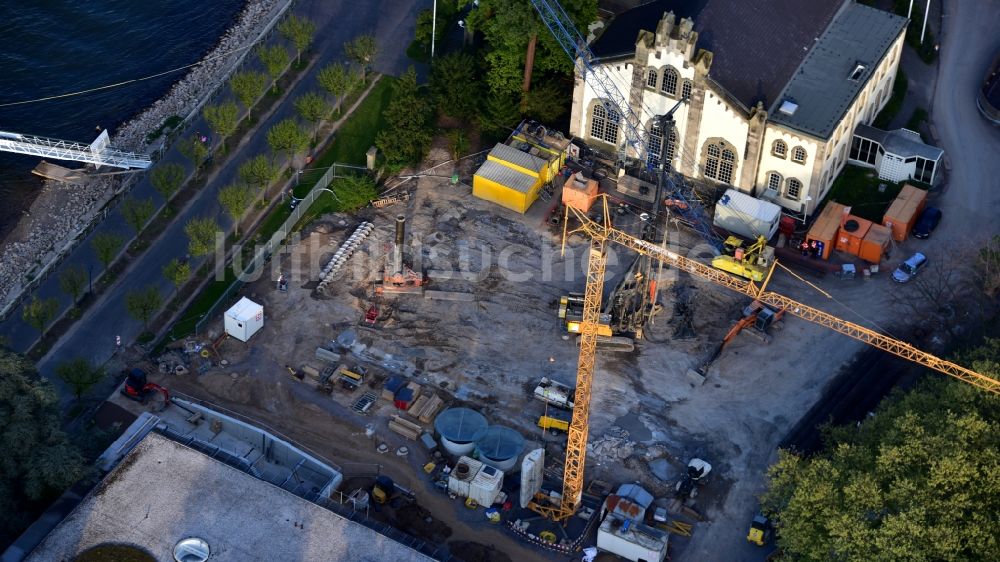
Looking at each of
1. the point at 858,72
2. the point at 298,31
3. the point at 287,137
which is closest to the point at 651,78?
the point at 858,72

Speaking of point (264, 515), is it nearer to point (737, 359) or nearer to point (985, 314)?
point (737, 359)

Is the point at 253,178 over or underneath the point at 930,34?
underneath

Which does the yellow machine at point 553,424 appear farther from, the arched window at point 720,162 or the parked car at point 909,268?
the parked car at point 909,268

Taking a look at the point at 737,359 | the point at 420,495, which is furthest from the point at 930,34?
the point at 420,495

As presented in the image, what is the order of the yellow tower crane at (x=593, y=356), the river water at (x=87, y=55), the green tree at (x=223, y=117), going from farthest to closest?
the river water at (x=87, y=55), the green tree at (x=223, y=117), the yellow tower crane at (x=593, y=356)

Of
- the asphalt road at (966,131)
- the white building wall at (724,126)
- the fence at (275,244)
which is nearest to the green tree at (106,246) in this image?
the fence at (275,244)

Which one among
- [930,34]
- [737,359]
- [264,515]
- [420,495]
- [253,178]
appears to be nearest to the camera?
→ [264,515]

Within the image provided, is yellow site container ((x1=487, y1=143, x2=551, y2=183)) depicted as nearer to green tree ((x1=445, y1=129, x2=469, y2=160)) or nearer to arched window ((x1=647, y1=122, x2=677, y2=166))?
green tree ((x1=445, y1=129, x2=469, y2=160))

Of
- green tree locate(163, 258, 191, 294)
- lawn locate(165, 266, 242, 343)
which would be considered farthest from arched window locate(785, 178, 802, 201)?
green tree locate(163, 258, 191, 294)
